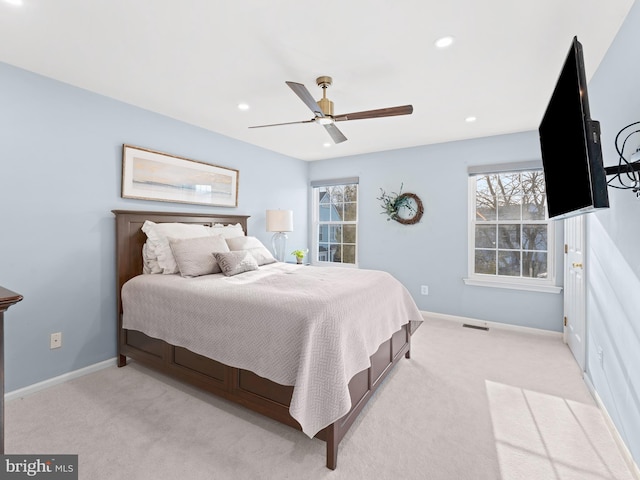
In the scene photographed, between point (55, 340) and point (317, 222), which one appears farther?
point (317, 222)

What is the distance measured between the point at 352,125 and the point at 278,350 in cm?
272

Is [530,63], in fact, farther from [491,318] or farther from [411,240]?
[491,318]

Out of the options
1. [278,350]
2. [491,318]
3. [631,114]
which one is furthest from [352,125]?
[491,318]

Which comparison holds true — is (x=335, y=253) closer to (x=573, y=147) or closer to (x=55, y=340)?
(x=55, y=340)

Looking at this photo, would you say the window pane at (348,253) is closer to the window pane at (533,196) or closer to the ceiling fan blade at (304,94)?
the window pane at (533,196)

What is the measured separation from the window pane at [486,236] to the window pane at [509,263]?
160 mm

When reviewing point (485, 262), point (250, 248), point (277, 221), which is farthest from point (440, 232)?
point (250, 248)

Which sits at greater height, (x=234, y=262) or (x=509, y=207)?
(x=509, y=207)

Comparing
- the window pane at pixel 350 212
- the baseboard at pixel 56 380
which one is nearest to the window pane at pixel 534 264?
the window pane at pixel 350 212

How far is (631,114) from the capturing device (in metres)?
1.66

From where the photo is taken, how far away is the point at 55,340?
2.53 m

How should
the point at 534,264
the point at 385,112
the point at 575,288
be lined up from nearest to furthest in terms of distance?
1. the point at 385,112
2. the point at 575,288
3. the point at 534,264

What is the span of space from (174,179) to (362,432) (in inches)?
117

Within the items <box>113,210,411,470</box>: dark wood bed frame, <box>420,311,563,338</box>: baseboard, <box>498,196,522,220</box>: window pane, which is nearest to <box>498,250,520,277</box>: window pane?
<box>498,196,522,220</box>: window pane
